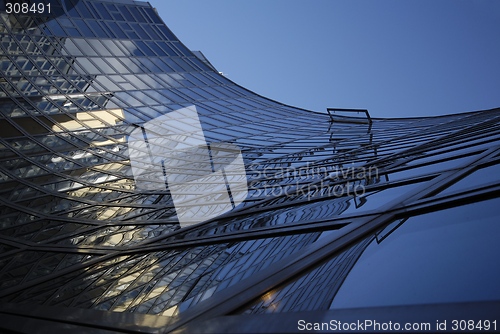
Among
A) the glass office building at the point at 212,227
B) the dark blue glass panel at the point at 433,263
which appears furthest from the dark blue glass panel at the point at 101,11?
the dark blue glass panel at the point at 433,263

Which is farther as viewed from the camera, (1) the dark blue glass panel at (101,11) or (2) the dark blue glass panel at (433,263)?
(1) the dark blue glass panel at (101,11)

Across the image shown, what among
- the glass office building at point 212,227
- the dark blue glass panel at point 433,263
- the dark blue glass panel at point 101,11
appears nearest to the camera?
the dark blue glass panel at point 433,263

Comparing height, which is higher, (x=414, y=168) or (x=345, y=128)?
(x=345, y=128)

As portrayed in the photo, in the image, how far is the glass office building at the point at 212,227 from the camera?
3.65m

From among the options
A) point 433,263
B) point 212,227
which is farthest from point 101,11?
point 433,263

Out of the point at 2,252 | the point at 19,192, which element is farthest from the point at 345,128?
the point at 2,252

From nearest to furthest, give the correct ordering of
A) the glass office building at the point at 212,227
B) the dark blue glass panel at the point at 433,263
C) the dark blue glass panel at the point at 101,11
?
1. the dark blue glass panel at the point at 433,263
2. the glass office building at the point at 212,227
3. the dark blue glass panel at the point at 101,11

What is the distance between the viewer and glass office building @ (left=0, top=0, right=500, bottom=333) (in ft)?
12.0

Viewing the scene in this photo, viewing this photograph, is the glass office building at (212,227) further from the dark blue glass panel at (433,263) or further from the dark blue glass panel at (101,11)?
the dark blue glass panel at (101,11)

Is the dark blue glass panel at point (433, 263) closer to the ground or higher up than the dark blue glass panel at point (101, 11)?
closer to the ground

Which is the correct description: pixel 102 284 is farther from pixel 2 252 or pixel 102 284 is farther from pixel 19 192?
pixel 19 192

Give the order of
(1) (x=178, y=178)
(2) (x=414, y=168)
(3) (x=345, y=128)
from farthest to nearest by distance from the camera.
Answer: (3) (x=345, y=128)
(1) (x=178, y=178)
(2) (x=414, y=168)

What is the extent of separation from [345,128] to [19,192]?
66.6 feet

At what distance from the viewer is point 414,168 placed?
8.68m
